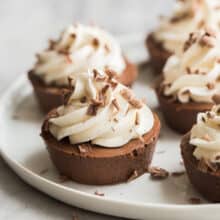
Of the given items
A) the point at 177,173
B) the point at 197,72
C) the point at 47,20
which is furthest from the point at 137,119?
the point at 47,20

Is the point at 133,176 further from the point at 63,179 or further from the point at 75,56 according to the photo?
the point at 75,56

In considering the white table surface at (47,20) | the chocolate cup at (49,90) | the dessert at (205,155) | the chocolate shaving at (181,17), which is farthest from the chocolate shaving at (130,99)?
the white table surface at (47,20)

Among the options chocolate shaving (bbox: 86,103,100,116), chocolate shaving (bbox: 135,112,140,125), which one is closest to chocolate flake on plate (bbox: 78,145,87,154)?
chocolate shaving (bbox: 86,103,100,116)

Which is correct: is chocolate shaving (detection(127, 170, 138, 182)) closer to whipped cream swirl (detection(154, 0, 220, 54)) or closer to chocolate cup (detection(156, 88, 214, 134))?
chocolate cup (detection(156, 88, 214, 134))

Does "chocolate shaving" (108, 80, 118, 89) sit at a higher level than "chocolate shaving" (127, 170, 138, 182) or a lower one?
higher

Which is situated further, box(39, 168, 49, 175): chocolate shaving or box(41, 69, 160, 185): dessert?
box(39, 168, 49, 175): chocolate shaving
